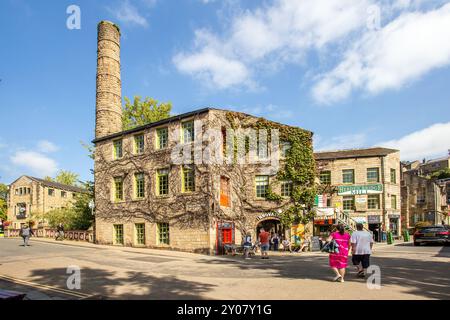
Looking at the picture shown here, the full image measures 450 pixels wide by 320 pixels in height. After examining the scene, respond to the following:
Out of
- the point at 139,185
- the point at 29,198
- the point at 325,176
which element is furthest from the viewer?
the point at 29,198

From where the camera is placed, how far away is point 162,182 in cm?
2245

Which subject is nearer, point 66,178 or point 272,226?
point 272,226

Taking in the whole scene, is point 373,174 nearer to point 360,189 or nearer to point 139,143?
point 360,189

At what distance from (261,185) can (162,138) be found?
7415mm

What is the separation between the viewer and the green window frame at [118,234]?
2420cm

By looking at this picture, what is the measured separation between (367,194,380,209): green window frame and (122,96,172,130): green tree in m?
24.2

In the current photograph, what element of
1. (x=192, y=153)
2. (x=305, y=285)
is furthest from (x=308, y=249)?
(x=305, y=285)

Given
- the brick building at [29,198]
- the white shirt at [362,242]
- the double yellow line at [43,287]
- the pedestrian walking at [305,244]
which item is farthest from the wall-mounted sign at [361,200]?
the brick building at [29,198]

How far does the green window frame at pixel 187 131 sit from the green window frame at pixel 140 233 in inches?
255

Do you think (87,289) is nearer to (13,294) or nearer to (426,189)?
(13,294)

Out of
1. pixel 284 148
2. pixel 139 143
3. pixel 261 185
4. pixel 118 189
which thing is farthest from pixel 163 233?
pixel 284 148

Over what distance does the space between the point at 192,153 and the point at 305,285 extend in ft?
42.7

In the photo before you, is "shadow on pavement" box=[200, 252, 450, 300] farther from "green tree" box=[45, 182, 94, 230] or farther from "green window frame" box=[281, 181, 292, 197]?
"green tree" box=[45, 182, 94, 230]

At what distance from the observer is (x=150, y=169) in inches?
900
